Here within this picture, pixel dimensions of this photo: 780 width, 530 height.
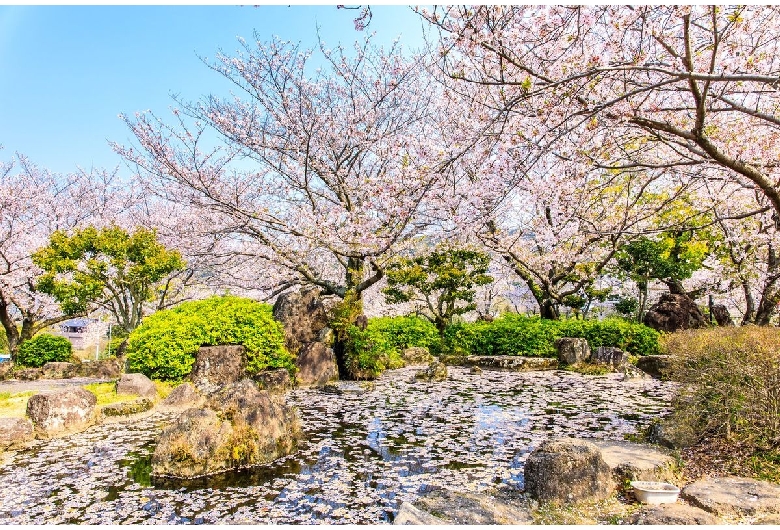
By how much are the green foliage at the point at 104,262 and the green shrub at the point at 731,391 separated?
11377mm

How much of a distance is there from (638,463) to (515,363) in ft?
35.8

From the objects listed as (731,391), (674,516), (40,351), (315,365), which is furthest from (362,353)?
(40,351)

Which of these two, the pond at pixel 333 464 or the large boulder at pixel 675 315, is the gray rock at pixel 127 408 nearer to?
the pond at pixel 333 464

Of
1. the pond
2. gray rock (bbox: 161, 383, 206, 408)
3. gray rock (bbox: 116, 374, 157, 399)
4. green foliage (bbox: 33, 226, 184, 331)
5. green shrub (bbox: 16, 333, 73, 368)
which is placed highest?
green foliage (bbox: 33, 226, 184, 331)

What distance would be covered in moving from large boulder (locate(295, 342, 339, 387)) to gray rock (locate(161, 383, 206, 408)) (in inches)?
117

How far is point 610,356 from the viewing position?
1549 centimetres

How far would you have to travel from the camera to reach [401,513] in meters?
3.66

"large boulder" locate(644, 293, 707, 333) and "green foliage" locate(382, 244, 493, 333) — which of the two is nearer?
"green foliage" locate(382, 244, 493, 333)

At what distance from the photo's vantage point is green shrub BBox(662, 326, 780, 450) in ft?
17.8

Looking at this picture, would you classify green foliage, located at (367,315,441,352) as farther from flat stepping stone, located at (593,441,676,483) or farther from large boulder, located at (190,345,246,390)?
flat stepping stone, located at (593,441,676,483)

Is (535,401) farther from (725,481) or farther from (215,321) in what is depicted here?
(215,321)

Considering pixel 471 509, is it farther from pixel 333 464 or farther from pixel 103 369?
pixel 103 369

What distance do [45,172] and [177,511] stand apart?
2145 centimetres

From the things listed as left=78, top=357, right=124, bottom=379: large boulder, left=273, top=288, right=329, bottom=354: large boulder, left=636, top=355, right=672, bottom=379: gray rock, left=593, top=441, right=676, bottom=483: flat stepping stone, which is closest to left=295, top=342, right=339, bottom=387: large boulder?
left=273, top=288, right=329, bottom=354: large boulder
